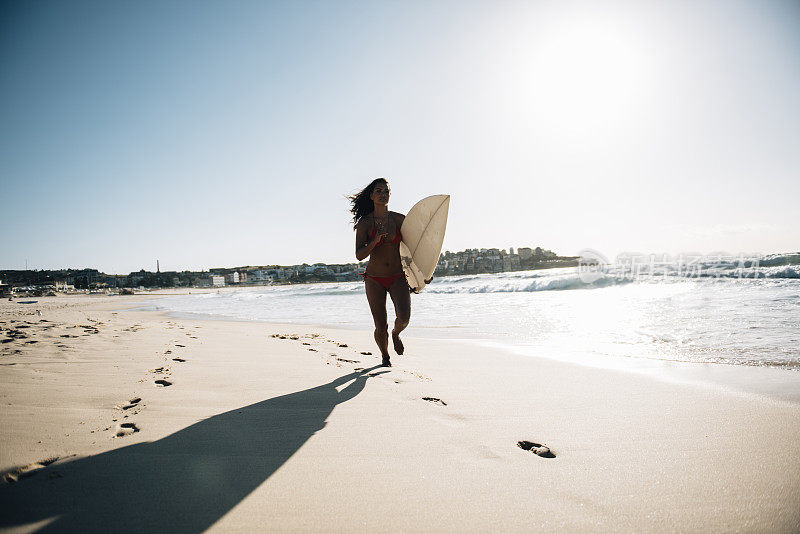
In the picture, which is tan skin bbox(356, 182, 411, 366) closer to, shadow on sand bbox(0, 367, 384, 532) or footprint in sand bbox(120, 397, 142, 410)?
shadow on sand bbox(0, 367, 384, 532)

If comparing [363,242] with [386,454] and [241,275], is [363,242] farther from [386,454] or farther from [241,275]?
[241,275]

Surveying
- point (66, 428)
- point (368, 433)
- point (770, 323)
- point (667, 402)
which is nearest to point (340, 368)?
point (368, 433)

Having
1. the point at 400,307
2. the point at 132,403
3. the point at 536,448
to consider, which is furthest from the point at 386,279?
the point at 536,448

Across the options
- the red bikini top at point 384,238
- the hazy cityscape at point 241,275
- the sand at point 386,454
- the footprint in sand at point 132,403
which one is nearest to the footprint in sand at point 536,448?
the sand at point 386,454

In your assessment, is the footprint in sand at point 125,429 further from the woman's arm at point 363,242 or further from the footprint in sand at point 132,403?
the woman's arm at point 363,242

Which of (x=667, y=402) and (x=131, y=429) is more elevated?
(x=131, y=429)

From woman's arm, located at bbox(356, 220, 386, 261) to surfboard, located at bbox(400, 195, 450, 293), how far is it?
0.44 m

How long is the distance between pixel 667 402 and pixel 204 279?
9606 centimetres

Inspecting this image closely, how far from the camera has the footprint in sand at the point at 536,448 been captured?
1.86 metres

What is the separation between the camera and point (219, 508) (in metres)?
1.37

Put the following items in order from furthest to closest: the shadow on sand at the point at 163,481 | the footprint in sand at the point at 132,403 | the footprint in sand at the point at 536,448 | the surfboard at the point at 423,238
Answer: the surfboard at the point at 423,238 < the footprint in sand at the point at 132,403 < the footprint in sand at the point at 536,448 < the shadow on sand at the point at 163,481

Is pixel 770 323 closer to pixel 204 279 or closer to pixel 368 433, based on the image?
pixel 368 433

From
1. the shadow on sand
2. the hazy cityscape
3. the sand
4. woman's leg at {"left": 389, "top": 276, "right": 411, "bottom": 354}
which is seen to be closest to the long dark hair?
woman's leg at {"left": 389, "top": 276, "right": 411, "bottom": 354}

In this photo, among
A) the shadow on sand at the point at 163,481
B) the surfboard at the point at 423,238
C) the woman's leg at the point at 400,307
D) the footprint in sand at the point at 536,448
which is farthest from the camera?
the surfboard at the point at 423,238
